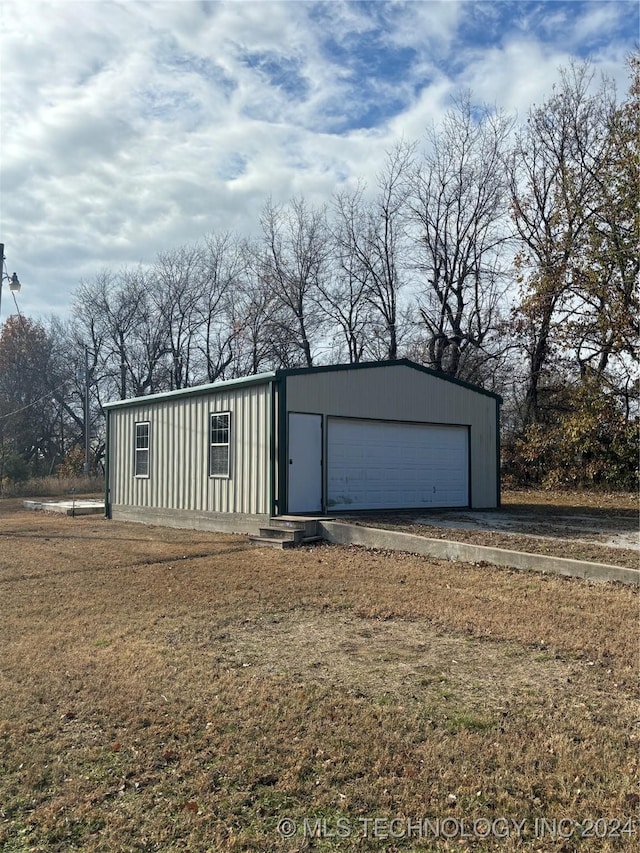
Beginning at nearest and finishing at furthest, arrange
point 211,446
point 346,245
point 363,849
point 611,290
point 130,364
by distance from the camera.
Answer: point 363,849, point 211,446, point 611,290, point 346,245, point 130,364

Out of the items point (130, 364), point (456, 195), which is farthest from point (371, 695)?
point (130, 364)

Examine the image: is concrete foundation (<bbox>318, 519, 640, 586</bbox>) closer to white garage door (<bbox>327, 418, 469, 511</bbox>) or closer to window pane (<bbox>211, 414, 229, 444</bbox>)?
white garage door (<bbox>327, 418, 469, 511</bbox>)

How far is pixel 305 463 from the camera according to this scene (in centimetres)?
1301

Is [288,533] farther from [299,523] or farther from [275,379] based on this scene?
[275,379]

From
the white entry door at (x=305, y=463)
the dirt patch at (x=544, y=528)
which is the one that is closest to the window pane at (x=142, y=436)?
the white entry door at (x=305, y=463)

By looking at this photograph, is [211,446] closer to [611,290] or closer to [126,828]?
[126,828]

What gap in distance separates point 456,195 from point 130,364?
66.3 feet

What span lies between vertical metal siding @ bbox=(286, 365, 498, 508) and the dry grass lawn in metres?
6.10

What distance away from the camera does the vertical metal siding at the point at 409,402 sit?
43.3 feet

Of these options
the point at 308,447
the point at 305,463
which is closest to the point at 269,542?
the point at 305,463

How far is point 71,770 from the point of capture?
3.36m

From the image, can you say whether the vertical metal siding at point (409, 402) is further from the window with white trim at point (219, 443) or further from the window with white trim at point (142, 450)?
the window with white trim at point (142, 450)

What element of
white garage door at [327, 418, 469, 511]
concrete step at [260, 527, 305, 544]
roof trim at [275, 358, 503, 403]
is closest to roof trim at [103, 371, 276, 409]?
roof trim at [275, 358, 503, 403]

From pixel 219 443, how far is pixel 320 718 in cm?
1033
